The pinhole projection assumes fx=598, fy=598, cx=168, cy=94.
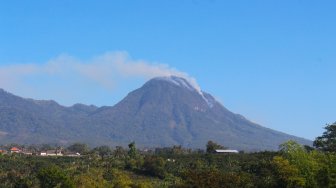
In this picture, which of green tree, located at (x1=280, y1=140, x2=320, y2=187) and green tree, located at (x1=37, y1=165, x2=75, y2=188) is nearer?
green tree, located at (x1=280, y1=140, x2=320, y2=187)

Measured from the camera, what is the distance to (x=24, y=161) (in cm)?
9819

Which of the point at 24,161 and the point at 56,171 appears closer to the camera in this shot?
the point at 56,171

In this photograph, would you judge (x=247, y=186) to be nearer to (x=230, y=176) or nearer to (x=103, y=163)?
(x=230, y=176)

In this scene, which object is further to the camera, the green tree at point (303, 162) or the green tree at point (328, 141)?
the green tree at point (328, 141)

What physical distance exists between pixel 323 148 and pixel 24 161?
48.4 metres

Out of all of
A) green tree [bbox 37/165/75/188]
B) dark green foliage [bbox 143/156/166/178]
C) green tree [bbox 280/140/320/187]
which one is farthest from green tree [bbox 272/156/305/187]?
dark green foliage [bbox 143/156/166/178]

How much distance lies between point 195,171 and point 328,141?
3537cm

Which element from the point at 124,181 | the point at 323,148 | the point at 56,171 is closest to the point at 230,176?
the point at 124,181

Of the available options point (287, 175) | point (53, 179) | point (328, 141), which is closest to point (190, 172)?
point (287, 175)

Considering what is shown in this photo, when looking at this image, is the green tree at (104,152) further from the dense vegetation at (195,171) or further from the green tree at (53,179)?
the green tree at (53,179)

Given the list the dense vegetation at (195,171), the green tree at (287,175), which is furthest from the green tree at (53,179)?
the green tree at (287,175)

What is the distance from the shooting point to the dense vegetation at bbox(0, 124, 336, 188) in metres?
45.1

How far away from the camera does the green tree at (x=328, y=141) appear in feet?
249

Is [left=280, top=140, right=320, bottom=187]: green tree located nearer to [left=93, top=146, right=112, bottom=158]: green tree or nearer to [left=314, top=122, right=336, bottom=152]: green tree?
[left=314, top=122, right=336, bottom=152]: green tree
